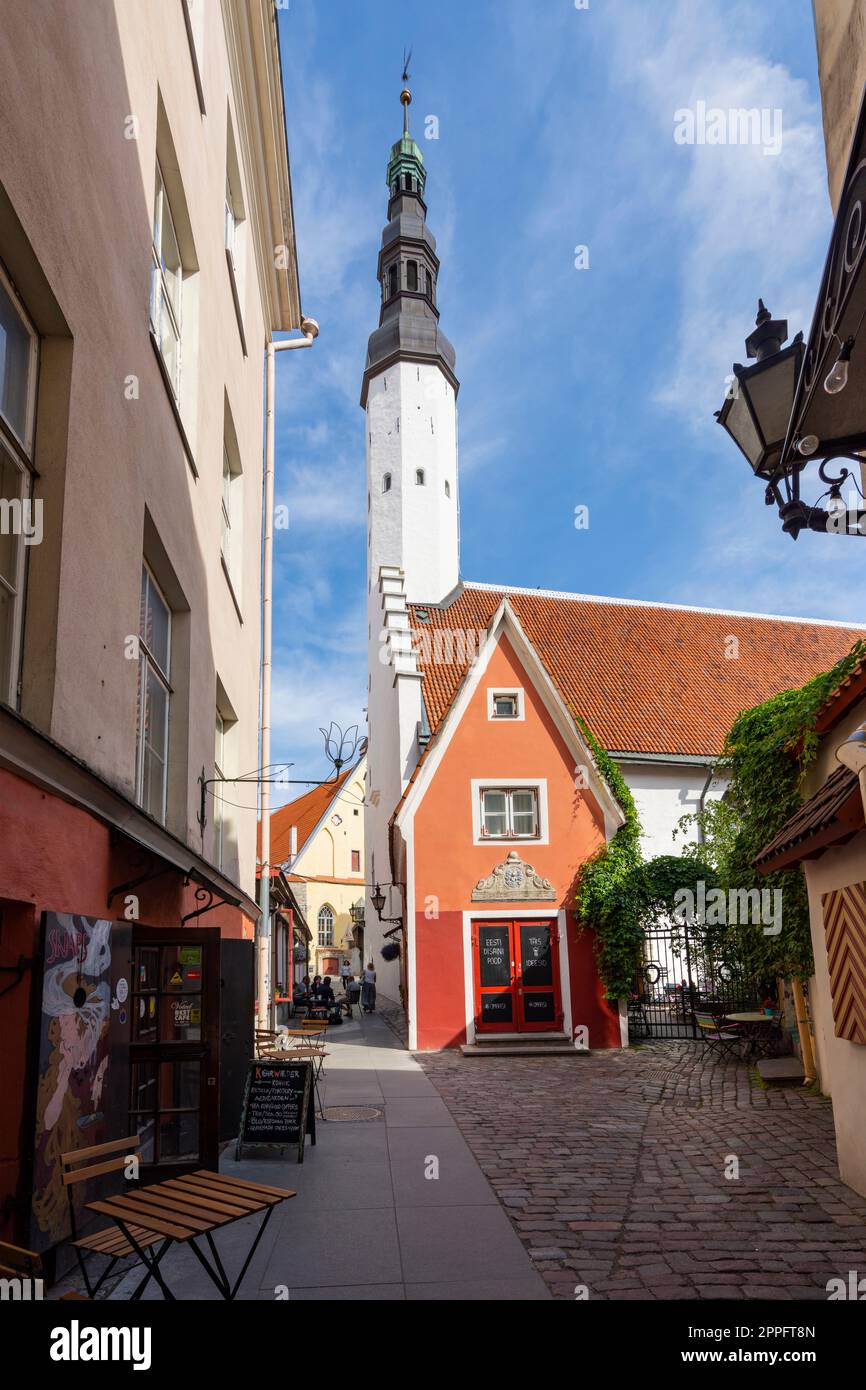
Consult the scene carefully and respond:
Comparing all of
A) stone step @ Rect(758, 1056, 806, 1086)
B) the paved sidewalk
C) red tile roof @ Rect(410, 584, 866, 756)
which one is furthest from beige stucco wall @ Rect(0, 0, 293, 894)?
red tile roof @ Rect(410, 584, 866, 756)

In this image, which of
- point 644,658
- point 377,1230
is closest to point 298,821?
point 644,658

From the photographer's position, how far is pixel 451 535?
119 feet

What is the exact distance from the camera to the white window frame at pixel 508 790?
68.8 feet

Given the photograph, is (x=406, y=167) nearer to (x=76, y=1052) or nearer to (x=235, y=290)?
(x=235, y=290)

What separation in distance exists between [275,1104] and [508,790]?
12200 mm

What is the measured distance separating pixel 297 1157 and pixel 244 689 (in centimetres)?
741

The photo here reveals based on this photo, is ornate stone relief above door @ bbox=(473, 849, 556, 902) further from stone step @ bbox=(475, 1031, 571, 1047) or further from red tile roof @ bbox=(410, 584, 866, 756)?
red tile roof @ bbox=(410, 584, 866, 756)

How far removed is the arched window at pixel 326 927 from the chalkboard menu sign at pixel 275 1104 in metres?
44.1

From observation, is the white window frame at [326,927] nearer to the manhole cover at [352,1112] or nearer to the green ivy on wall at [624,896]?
the green ivy on wall at [624,896]

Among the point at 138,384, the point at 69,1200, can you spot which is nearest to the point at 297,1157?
the point at 69,1200

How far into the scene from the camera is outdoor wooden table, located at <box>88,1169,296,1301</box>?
4.57m

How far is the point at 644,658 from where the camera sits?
31.6 meters

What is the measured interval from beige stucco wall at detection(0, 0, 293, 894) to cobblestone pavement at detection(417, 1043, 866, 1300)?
4296 mm

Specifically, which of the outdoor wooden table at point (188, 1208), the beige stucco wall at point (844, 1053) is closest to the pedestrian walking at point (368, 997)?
the beige stucco wall at point (844, 1053)
